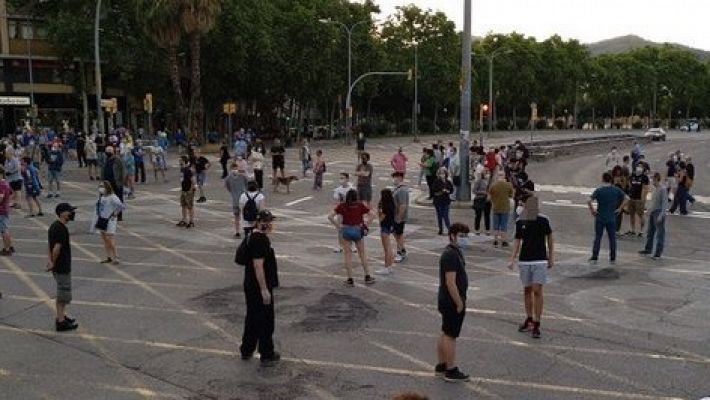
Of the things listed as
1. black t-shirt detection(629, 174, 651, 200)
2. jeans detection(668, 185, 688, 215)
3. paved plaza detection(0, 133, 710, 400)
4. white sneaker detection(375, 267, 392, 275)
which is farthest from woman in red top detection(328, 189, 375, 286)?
jeans detection(668, 185, 688, 215)

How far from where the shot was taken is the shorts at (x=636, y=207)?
16203 millimetres

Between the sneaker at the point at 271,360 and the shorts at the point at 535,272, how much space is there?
304 centimetres

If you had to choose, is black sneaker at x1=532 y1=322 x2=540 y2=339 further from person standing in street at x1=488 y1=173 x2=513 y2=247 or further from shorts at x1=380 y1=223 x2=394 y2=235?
person standing in street at x1=488 y1=173 x2=513 y2=247

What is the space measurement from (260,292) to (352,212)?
3.60 meters

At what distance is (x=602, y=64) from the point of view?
405ft

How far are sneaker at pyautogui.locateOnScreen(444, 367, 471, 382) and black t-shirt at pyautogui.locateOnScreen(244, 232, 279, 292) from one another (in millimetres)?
2047

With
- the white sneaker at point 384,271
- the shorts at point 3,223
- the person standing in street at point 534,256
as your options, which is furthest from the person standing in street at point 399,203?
the shorts at point 3,223

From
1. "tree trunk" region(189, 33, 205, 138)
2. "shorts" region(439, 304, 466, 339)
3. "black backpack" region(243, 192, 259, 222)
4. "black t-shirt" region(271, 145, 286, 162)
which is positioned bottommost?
"shorts" region(439, 304, 466, 339)

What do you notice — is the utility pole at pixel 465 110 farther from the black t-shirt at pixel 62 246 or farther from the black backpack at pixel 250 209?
the black t-shirt at pixel 62 246

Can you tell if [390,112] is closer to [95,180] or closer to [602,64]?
[602,64]

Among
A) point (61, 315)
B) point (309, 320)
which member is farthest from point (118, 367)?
point (309, 320)

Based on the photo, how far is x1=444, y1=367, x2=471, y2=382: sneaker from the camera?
736cm

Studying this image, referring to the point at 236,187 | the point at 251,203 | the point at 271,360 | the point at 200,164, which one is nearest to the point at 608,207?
the point at 251,203

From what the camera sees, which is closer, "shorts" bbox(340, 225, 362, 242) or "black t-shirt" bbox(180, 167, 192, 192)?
"shorts" bbox(340, 225, 362, 242)
